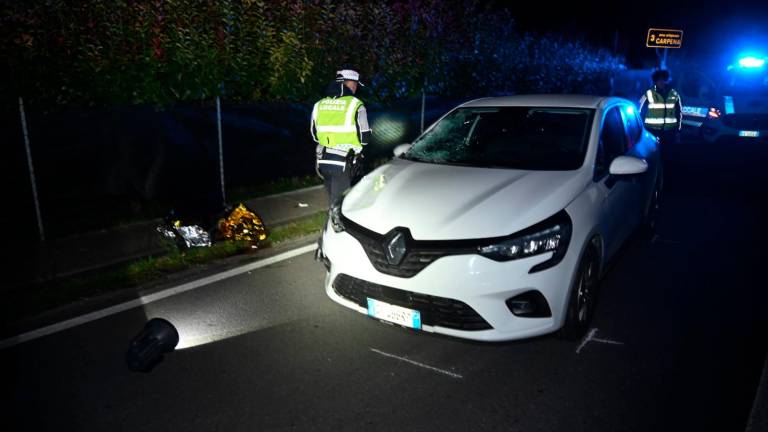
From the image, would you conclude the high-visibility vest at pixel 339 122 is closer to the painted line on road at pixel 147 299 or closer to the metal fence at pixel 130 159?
the painted line on road at pixel 147 299

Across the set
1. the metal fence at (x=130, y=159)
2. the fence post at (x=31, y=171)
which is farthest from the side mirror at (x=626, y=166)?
the fence post at (x=31, y=171)

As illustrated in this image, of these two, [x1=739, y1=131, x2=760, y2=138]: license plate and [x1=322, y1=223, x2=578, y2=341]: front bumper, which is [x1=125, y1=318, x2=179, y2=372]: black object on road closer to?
[x1=322, y1=223, x2=578, y2=341]: front bumper

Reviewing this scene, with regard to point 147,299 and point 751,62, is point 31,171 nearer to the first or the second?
point 147,299

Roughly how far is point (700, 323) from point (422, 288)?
229cm

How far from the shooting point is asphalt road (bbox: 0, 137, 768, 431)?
328cm

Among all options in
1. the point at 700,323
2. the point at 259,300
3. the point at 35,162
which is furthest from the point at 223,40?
the point at 700,323

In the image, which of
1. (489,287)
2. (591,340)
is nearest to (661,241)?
(591,340)

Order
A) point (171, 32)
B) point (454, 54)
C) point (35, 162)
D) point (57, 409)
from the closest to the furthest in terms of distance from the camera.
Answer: point (57, 409) → point (35, 162) → point (171, 32) → point (454, 54)

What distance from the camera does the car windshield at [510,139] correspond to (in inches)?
187

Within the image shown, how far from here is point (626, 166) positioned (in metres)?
4.49

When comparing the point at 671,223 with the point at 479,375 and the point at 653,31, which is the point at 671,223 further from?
the point at 653,31

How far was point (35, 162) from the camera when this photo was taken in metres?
6.24

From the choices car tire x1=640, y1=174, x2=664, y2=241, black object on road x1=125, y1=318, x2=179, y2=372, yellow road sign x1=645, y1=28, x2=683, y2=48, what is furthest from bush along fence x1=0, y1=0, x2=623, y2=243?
yellow road sign x1=645, y1=28, x2=683, y2=48

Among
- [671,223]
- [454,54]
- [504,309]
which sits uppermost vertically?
[454,54]
